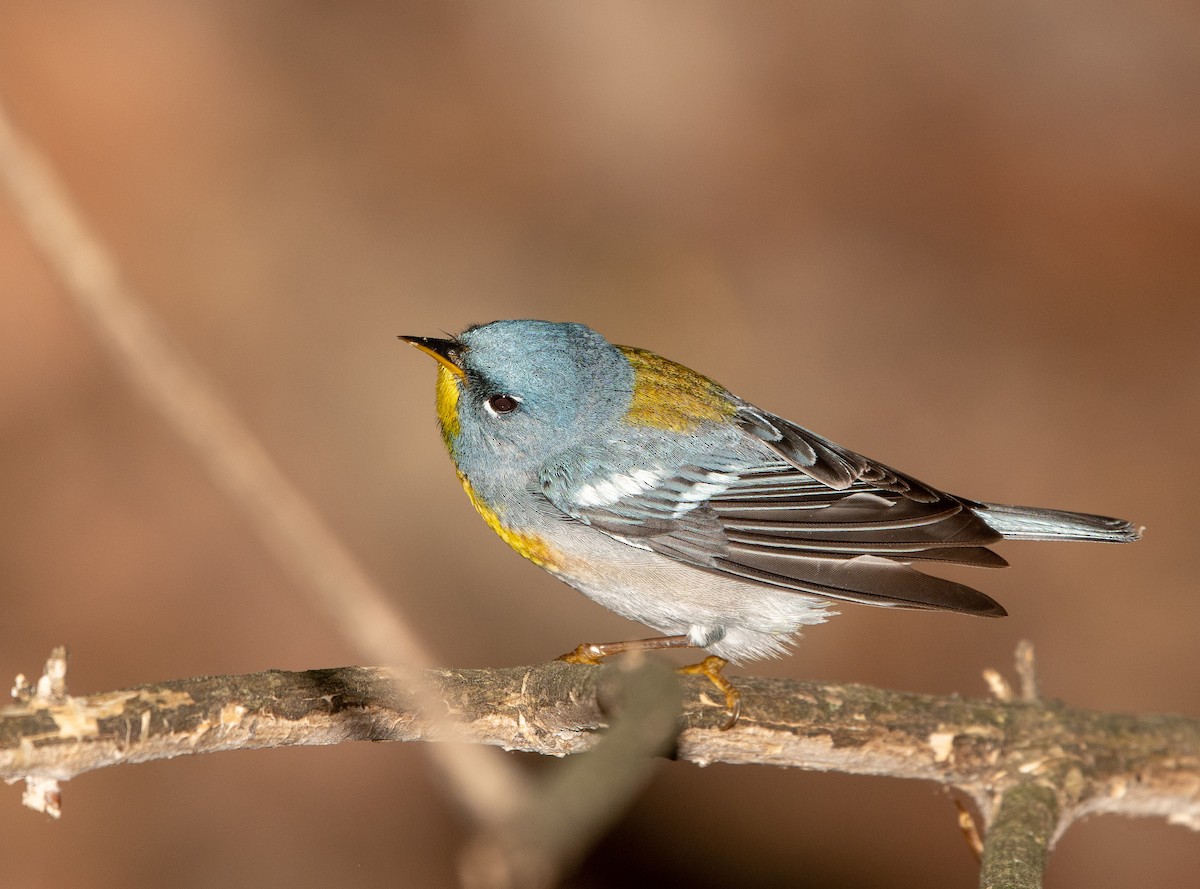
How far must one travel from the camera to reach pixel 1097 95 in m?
8.12

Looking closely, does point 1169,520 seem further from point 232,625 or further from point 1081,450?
point 232,625

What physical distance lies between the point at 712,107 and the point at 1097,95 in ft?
8.90

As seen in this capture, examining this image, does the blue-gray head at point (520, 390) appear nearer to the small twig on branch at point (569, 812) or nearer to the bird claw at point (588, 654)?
the bird claw at point (588, 654)

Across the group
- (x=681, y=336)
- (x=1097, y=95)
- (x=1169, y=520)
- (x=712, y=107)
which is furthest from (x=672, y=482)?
(x=1097, y=95)

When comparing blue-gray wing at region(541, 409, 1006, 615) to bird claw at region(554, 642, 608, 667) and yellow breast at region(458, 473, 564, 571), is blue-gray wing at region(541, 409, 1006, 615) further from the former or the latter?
bird claw at region(554, 642, 608, 667)

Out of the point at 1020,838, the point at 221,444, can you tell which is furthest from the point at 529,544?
the point at 221,444

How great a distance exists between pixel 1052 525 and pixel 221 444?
331 centimetres

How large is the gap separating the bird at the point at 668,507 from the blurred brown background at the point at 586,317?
2185 millimetres

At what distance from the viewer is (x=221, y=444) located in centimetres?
121

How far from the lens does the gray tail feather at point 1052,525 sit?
12.5 ft

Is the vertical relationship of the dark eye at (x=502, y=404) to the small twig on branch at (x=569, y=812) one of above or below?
above

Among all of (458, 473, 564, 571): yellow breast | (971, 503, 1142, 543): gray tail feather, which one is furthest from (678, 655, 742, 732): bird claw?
(971, 503, 1142, 543): gray tail feather

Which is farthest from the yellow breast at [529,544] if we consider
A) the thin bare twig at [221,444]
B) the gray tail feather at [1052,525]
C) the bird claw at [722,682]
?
the thin bare twig at [221,444]

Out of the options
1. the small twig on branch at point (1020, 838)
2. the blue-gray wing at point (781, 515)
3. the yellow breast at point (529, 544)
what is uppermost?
the blue-gray wing at point (781, 515)
